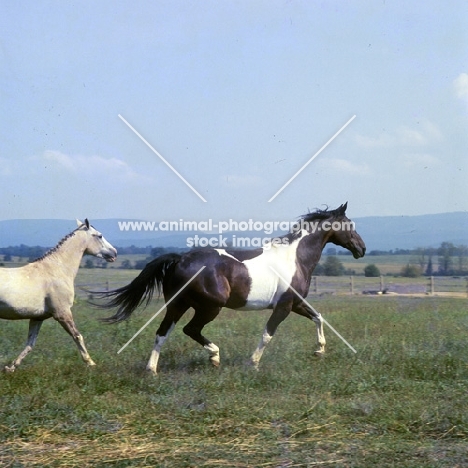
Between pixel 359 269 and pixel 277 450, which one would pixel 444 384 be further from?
pixel 359 269

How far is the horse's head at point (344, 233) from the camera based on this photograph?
31.2 ft

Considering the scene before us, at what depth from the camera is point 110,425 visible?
5.88 m

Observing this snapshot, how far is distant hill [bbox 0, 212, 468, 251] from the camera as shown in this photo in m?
10.3

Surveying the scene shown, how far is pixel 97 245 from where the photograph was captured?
888 centimetres

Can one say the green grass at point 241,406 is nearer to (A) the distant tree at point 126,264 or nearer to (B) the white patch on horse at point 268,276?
(B) the white patch on horse at point 268,276

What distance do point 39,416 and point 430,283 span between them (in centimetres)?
2490

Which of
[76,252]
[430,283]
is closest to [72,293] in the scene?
[76,252]

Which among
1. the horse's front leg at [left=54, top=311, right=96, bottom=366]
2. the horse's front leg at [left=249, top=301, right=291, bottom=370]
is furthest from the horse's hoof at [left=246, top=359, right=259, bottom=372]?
the horse's front leg at [left=54, top=311, right=96, bottom=366]

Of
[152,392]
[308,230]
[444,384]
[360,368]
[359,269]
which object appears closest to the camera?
[152,392]

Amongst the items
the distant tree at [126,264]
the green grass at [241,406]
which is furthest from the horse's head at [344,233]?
the distant tree at [126,264]

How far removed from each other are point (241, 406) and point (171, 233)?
482 cm

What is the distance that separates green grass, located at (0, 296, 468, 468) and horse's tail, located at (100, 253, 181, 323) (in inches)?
25.6

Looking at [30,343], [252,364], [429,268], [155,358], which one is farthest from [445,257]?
[30,343]

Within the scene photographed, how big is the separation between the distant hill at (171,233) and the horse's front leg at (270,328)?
1.56 metres
